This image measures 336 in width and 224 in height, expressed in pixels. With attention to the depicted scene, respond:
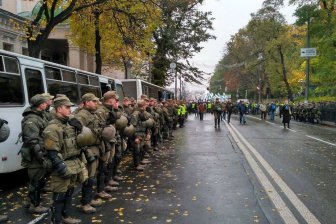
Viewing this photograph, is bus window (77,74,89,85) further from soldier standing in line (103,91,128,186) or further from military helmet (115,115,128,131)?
military helmet (115,115,128,131)

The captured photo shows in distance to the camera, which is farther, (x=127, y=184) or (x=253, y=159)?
(x=253, y=159)

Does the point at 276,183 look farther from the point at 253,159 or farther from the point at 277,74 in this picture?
the point at 277,74

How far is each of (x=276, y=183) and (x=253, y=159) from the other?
3.16 m

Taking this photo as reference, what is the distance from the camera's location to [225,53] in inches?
3238

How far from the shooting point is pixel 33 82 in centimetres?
893

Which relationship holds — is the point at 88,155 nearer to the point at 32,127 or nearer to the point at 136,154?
the point at 32,127

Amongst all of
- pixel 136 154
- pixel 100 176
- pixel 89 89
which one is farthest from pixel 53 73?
pixel 100 176

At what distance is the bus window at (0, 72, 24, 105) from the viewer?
768cm

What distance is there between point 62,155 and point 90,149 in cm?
92

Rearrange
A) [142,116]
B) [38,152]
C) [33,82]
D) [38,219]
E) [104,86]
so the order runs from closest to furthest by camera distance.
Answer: [38,219] < [38,152] < [33,82] < [142,116] < [104,86]

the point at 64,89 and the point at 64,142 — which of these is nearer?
the point at 64,142

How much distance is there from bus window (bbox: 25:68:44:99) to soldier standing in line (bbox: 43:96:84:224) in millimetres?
3357

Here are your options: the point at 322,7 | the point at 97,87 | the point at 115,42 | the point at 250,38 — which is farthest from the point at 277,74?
the point at 97,87

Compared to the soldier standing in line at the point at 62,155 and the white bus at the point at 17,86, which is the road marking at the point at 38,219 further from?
the white bus at the point at 17,86
